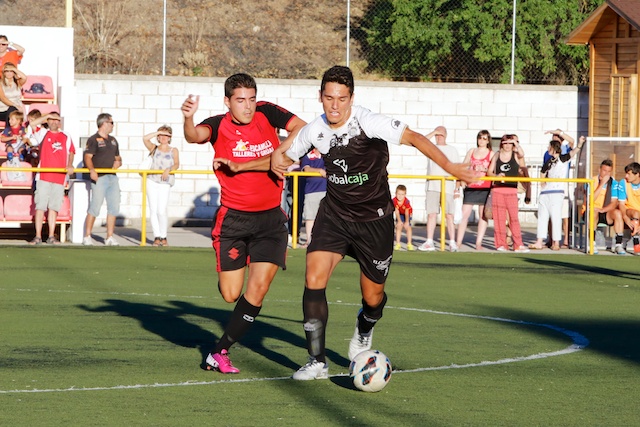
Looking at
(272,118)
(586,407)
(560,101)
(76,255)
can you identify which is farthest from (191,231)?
(586,407)

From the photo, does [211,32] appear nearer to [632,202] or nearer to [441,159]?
[632,202]

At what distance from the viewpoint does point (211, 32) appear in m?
39.5

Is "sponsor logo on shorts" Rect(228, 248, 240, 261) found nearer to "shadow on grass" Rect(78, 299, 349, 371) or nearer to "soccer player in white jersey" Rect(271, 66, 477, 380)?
"soccer player in white jersey" Rect(271, 66, 477, 380)

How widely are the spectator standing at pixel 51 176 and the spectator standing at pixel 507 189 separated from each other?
6.94 meters

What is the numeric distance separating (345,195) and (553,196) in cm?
1221

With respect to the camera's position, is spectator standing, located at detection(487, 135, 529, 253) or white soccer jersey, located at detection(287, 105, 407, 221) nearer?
white soccer jersey, located at detection(287, 105, 407, 221)

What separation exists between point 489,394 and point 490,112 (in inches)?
729

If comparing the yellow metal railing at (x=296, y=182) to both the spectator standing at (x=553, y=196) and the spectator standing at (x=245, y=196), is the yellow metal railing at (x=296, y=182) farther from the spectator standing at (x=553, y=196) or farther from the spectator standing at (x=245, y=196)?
the spectator standing at (x=245, y=196)

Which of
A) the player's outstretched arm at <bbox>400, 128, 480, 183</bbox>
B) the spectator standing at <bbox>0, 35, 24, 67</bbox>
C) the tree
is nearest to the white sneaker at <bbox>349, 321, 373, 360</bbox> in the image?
the player's outstretched arm at <bbox>400, 128, 480, 183</bbox>

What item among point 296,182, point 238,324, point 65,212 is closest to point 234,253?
point 238,324

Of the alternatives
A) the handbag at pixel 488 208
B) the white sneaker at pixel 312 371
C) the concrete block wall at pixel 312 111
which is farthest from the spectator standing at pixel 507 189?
the white sneaker at pixel 312 371

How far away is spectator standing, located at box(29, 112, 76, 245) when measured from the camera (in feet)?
61.1

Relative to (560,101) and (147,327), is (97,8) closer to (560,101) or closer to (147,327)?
(560,101)

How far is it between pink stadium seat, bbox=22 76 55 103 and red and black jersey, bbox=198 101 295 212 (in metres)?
14.0
